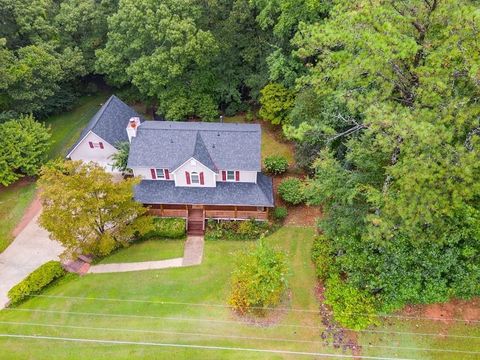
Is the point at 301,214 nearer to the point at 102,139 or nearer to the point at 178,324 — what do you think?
the point at 178,324

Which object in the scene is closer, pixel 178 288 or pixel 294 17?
pixel 178 288

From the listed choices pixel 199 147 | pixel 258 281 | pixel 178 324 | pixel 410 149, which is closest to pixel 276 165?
pixel 199 147

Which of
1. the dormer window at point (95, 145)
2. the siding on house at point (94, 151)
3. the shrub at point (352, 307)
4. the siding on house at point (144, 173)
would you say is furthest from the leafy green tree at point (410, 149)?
the dormer window at point (95, 145)

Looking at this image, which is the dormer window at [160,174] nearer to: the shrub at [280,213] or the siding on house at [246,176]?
the siding on house at [246,176]

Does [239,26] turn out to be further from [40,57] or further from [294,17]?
[40,57]

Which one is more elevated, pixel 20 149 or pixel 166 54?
pixel 166 54

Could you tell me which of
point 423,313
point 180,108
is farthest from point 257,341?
point 180,108

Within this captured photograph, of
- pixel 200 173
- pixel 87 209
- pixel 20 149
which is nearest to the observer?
pixel 87 209
